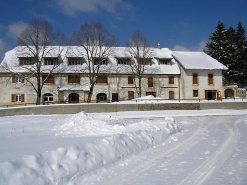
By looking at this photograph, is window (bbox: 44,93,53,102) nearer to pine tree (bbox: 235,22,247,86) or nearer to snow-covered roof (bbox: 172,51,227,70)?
snow-covered roof (bbox: 172,51,227,70)

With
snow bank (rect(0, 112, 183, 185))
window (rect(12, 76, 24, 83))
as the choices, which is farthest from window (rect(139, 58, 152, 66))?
snow bank (rect(0, 112, 183, 185))

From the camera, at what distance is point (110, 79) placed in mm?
33312

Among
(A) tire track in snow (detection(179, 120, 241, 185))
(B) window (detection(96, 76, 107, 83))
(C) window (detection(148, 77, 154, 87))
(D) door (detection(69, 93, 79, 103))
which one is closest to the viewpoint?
(A) tire track in snow (detection(179, 120, 241, 185))

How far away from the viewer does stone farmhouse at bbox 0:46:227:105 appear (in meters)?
31.3

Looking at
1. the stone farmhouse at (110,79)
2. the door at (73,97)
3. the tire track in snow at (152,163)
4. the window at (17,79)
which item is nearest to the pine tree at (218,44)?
the stone farmhouse at (110,79)

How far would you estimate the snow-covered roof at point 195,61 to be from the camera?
34.1 m

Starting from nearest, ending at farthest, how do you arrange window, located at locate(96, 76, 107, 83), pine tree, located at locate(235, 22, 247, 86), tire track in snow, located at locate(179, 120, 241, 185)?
tire track in snow, located at locate(179, 120, 241, 185), window, located at locate(96, 76, 107, 83), pine tree, located at locate(235, 22, 247, 86)

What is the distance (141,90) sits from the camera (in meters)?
33.8

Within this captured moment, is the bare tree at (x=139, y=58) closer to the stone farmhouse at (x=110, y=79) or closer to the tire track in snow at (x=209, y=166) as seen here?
the stone farmhouse at (x=110, y=79)

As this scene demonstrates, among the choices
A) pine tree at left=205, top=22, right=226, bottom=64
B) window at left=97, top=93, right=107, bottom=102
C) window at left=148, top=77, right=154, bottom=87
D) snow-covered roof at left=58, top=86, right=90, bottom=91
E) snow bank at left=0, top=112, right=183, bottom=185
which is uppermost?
pine tree at left=205, top=22, right=226, bottom=64

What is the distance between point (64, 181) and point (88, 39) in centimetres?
2904

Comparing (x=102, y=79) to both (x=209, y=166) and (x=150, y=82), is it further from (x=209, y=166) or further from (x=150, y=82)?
(x=209, y=166)

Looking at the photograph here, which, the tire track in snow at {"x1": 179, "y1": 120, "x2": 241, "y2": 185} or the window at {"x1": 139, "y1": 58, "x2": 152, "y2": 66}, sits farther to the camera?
the window at {"x1": 139, "y1": 58, "x2": 152, "y2": 66}

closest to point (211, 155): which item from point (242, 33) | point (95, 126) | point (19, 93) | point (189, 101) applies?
point (95, 126)
